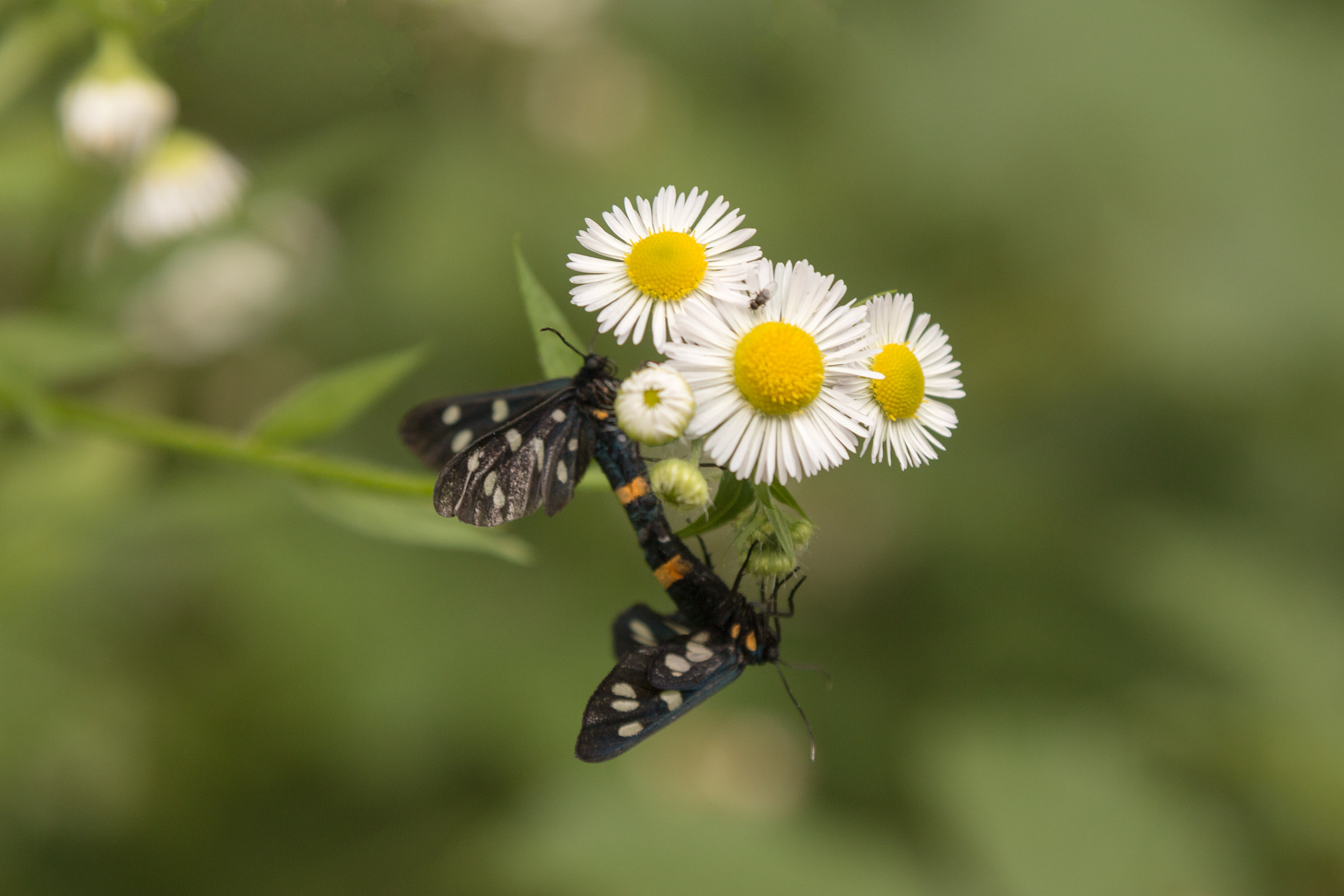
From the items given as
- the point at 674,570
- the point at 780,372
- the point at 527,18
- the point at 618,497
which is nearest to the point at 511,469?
the point at 618,497

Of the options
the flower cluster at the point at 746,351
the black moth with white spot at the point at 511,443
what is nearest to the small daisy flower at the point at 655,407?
the flower cluster at the point at 746,351

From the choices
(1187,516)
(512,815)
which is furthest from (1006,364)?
(512,815)

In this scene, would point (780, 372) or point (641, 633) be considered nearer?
point (780, 372)

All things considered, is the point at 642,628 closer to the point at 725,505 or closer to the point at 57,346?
the point at 725,505

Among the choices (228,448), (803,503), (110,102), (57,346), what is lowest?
(228,448)

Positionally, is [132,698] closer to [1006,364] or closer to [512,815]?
[512,815]

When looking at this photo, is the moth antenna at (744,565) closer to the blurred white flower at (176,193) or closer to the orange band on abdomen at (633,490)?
the orange band on abdomen at (633,490)
